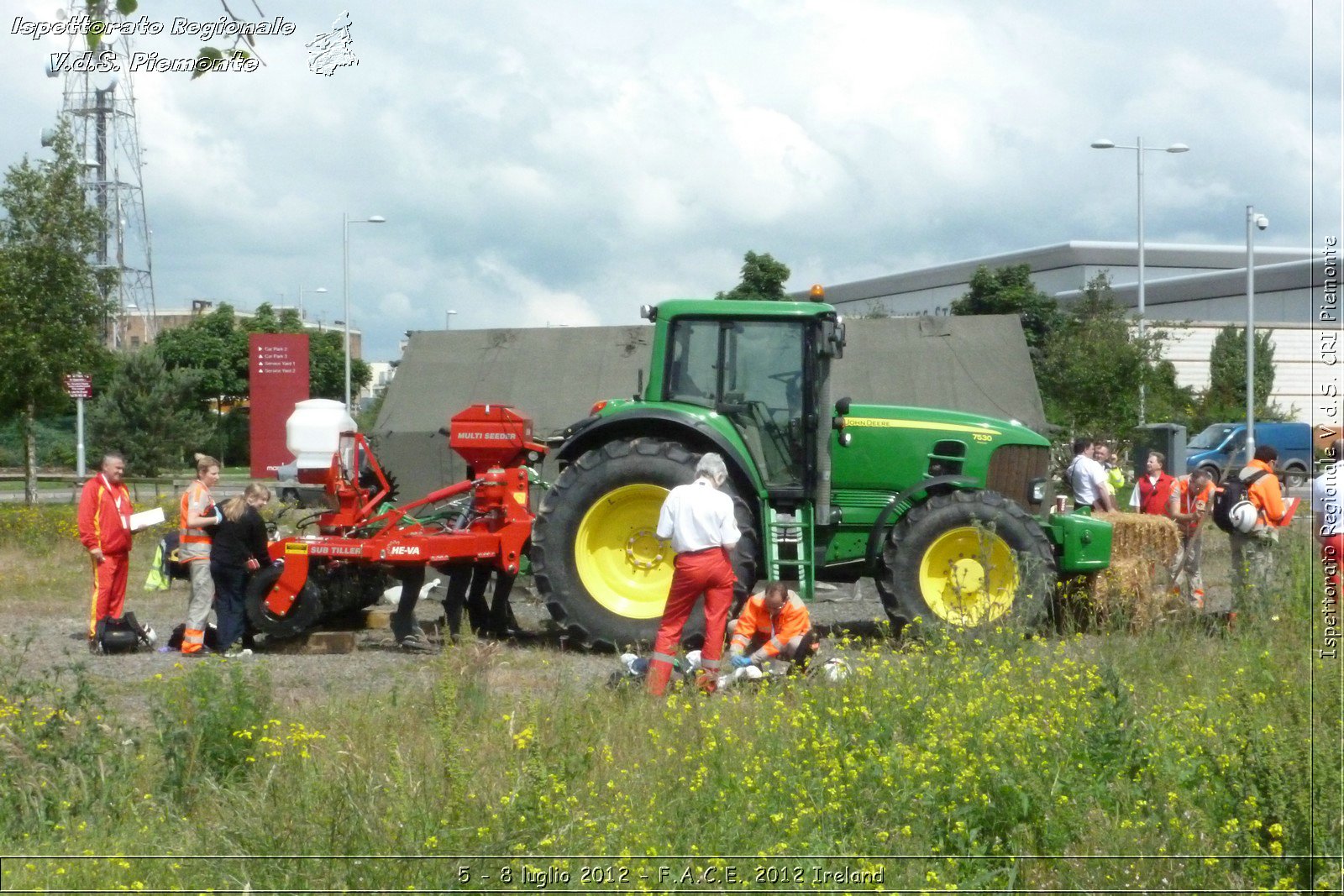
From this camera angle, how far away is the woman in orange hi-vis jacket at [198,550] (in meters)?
10.6

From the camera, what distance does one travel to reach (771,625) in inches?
365

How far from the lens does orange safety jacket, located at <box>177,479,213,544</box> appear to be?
1070cm

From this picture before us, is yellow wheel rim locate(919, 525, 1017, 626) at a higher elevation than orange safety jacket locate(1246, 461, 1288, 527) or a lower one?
lower

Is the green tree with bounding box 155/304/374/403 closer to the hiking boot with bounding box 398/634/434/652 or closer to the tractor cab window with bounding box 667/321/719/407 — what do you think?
the hiking boot with bounding box 398/634/434/652

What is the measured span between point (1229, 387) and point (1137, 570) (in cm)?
2378

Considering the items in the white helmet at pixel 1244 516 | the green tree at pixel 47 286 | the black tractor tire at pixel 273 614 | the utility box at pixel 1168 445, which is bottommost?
the black tractor tire at pixel 273 614

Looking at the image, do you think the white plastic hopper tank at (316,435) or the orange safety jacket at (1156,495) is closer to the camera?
the white plastic hopper tank at (316,435)

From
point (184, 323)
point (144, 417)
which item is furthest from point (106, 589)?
point (184, 323)

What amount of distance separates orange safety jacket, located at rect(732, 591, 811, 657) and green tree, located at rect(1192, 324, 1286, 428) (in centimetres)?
2497

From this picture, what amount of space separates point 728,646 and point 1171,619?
3072 millimetres

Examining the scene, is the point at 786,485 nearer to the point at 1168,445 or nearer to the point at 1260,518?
the point at 1260,518

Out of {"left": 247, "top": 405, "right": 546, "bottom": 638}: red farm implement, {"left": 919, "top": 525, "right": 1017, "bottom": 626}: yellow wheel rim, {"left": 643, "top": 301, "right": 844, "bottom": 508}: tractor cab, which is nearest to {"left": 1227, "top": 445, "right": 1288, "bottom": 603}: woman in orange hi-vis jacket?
{"left": 919, "top": 525, "right": 1017, "bottom": 626}: yellow wheel rim

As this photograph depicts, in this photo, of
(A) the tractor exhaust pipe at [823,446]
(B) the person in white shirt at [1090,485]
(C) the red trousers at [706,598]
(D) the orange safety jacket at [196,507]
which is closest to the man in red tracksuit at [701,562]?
(C) the red trousers at [706,598]

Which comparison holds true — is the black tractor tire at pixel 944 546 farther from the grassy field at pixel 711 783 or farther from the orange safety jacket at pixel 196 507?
the orange safety jacket at pixel 196 507
